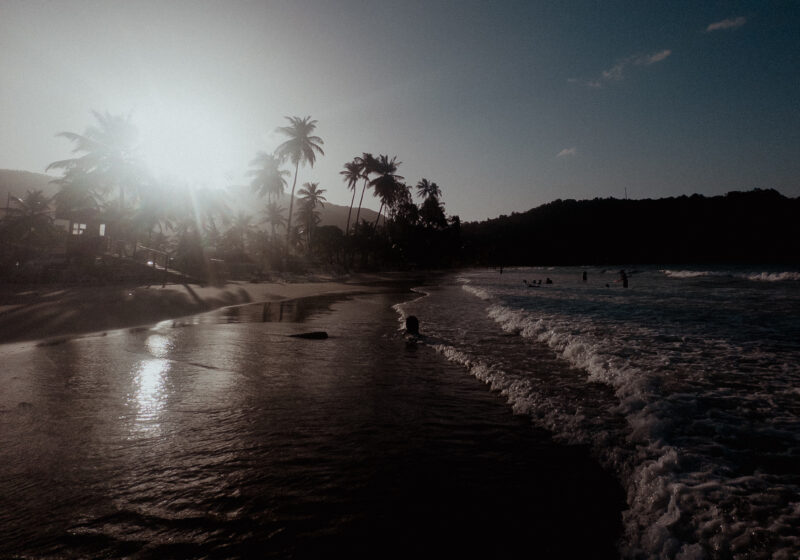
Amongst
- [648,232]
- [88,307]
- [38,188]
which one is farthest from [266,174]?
[38,188]

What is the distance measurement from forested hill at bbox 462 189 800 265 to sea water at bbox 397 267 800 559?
9600cm

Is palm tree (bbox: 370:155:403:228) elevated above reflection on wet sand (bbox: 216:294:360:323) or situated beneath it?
elevated above

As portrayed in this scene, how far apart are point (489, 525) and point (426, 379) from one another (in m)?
3.66

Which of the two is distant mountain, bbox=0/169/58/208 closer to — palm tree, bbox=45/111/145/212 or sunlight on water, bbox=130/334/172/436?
palm tree, bbox=45/111/145/212

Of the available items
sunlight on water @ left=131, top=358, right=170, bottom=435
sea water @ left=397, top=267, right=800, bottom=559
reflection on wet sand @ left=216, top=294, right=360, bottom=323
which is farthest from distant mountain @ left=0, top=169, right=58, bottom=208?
sea water @ left=397, top=267, right=800, bottom=559

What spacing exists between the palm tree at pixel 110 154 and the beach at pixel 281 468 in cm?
3687

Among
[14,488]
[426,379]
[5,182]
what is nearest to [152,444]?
[14,488]

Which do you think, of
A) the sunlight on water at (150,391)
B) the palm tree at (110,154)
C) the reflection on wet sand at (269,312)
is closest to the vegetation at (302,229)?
the palm tree at (110,154)

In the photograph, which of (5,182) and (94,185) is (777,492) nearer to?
(94,185)

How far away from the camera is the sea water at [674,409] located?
102 inches

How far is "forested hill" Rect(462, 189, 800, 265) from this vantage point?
88.1 m

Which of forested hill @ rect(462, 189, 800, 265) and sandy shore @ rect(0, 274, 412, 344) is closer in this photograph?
sandy shore @ rect(0, 274, 412, 344)

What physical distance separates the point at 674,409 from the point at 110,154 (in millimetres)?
45886

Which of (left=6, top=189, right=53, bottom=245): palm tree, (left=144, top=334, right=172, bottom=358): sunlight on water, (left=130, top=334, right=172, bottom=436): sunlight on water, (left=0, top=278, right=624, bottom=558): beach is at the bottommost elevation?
(left=144, top=334, right=172, bottom=358): sunlight on water
